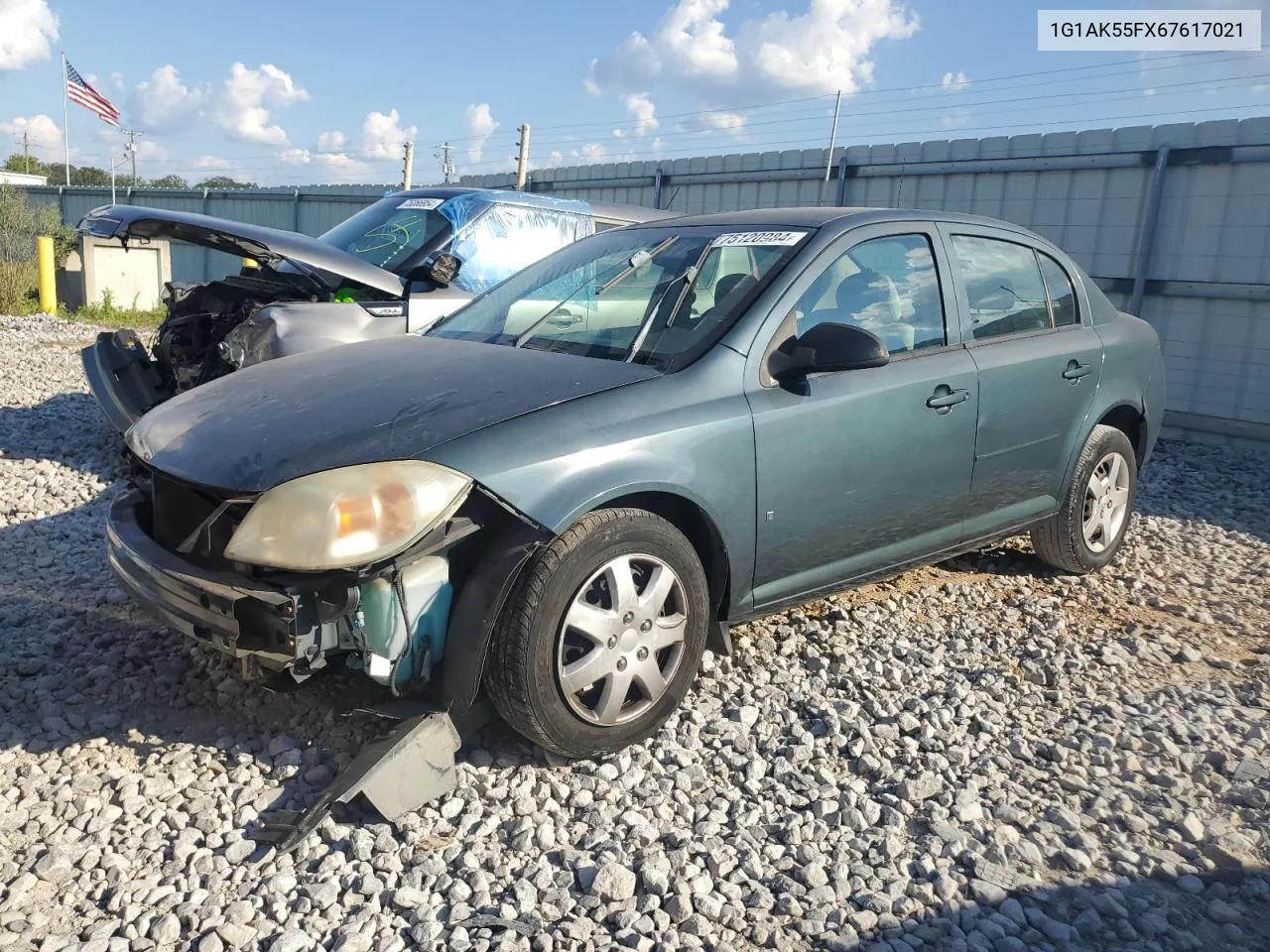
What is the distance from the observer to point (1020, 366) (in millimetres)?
4250

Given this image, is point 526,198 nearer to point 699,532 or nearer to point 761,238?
point 761,238

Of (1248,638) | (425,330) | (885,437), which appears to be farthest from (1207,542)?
(425,330)

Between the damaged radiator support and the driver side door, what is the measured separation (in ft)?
3.95

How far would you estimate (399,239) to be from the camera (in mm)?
6598

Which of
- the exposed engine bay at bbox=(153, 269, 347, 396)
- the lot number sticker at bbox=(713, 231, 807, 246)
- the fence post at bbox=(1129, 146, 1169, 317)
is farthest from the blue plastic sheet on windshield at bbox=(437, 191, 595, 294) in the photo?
the fence post at bbox=(1129, 146, 1169, 317)

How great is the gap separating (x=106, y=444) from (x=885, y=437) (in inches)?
214

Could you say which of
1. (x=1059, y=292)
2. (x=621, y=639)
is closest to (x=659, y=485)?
(x=621, y=639)

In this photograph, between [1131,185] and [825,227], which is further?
[1131,185]

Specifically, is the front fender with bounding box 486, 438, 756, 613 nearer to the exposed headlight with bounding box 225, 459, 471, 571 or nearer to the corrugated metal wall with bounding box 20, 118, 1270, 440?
the exposed headlight with bounding box 225, 459, 471, 571

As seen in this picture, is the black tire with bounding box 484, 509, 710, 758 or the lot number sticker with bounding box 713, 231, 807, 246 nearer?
the black tire with bounding box 484, 509, 710, 758

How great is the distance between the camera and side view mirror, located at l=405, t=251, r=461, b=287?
613 cm

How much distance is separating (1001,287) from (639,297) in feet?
5.76

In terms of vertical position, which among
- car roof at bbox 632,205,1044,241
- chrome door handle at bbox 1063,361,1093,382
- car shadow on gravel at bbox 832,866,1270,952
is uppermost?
car roof at bbox 632,205,1044,241

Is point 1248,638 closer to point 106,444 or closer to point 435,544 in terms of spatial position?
point 435,544
